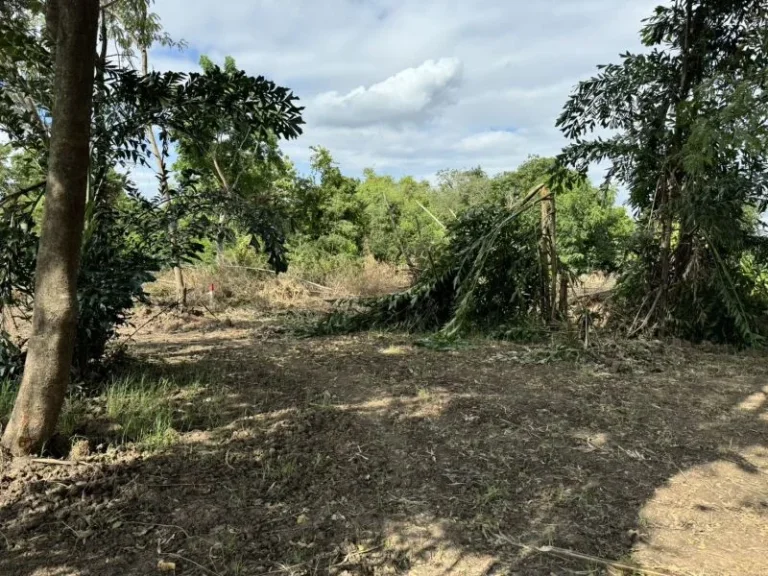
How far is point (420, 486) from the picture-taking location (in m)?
2.92

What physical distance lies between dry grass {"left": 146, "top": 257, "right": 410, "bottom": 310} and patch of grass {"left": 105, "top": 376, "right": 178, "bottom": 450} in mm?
5234

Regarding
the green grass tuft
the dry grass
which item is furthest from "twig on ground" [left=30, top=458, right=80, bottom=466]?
the dry grass

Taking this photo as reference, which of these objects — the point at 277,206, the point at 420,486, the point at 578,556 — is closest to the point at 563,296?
the point at 277,206

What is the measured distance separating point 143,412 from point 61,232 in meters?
1.37

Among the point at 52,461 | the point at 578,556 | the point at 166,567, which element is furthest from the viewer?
the point at 52,461

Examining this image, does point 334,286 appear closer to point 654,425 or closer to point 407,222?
point 407,222

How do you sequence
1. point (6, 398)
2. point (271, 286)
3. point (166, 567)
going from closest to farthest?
point (166, 567)
point (6, 398)
point (271, 286)

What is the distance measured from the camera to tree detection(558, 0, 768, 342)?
5.78 metres

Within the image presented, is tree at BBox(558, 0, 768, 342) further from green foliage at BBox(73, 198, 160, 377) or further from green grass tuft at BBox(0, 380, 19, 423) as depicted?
green grass tuft at BBox(0, 380, 19, 423)

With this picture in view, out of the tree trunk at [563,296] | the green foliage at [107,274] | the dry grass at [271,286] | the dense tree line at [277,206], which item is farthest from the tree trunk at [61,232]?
the dry grass at [271,286]

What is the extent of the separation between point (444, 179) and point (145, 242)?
20272 millimetres

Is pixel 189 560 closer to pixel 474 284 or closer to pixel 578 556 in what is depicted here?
pixel 578 556

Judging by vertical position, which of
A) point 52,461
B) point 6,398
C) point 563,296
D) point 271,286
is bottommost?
point 52,461

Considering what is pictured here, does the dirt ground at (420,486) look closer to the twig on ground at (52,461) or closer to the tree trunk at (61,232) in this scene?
the twig on ground at (52,461)
